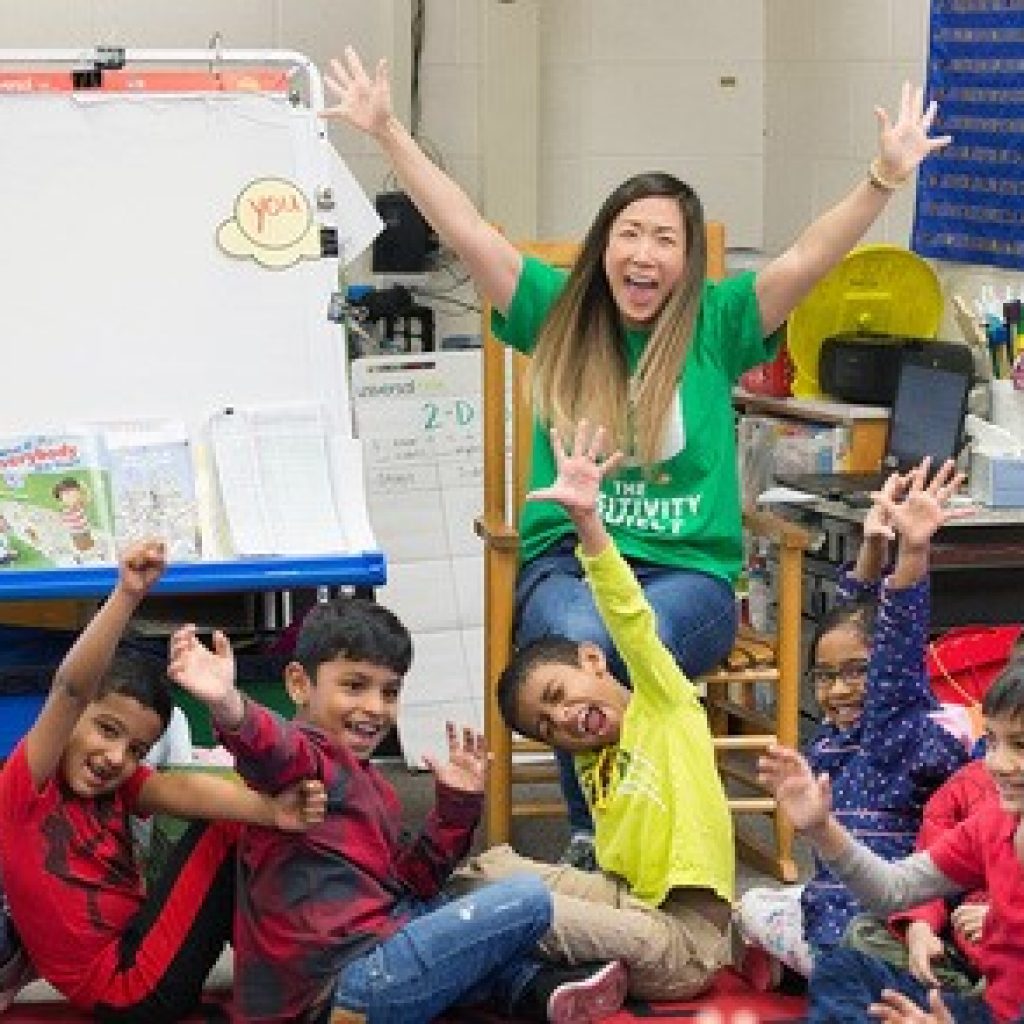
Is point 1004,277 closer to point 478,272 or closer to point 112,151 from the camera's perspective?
point 478,272

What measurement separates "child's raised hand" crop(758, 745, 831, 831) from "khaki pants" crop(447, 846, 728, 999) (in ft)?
2.30

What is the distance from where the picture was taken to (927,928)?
3.17m

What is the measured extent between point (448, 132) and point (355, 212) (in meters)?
1.60

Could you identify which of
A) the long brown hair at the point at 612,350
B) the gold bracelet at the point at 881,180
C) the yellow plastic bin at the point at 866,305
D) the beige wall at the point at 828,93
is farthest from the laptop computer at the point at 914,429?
the gold bracelet at the point at 881,180

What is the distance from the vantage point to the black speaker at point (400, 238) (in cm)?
586

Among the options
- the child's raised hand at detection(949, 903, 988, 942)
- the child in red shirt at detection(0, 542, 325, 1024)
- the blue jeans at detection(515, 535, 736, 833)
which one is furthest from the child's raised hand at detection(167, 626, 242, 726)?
the child's raised hand at detection(949, 903, 988, 942)

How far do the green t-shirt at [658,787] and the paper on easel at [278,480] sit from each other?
1.81ft

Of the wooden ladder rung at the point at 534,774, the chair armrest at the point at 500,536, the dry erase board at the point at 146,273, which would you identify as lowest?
the wooden ladder rung at the point at 534,774

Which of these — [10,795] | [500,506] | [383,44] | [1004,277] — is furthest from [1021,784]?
[383,44]

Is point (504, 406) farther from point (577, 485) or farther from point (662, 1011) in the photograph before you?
point (662, 1011)

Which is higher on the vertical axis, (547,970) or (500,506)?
(500,506)

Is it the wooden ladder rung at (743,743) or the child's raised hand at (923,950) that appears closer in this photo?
the child's raised hand at (923,950)

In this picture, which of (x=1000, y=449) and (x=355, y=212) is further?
(x=1000, y=449)

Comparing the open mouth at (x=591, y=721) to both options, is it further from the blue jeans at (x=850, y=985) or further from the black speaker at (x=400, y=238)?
the black speaker at (x=400, y=238)
